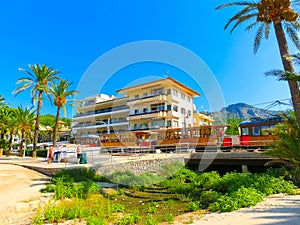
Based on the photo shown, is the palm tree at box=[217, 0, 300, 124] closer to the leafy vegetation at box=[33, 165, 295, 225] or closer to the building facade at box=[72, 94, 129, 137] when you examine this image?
the leafy vegetation at box=[33, 165, 295, 225]

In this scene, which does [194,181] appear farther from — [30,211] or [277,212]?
[30,211]

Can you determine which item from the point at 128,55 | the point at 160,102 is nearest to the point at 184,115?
the point at 160,102

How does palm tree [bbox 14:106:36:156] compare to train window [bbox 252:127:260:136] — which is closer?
train window [bbox 252:127:260:136]

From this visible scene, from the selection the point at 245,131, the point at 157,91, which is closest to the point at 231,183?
the point at 245,131

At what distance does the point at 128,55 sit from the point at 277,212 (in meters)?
20.6

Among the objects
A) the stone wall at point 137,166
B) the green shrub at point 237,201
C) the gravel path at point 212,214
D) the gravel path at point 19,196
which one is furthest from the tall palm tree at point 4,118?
the green shrub at point 237,201

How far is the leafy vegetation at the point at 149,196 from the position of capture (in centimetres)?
805

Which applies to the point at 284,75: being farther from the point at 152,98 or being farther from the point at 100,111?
the point at 100,111

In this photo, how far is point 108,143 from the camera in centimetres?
3609

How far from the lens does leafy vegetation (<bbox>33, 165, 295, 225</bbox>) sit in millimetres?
8047

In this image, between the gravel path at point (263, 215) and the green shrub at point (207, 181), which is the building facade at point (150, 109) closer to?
the green shrub at point (207, 181)

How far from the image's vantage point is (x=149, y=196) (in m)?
12.3

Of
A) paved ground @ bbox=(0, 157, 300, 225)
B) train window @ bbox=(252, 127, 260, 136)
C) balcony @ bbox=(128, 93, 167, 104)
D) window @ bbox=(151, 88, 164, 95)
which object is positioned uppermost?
window @ bbox=(151, 88, 164, 95)

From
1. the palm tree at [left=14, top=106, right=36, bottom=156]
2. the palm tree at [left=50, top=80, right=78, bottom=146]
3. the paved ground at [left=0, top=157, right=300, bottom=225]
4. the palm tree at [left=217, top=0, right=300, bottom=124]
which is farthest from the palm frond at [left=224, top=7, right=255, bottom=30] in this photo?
the palm tree at [left=14, top=106, right=36, bottom=156]
